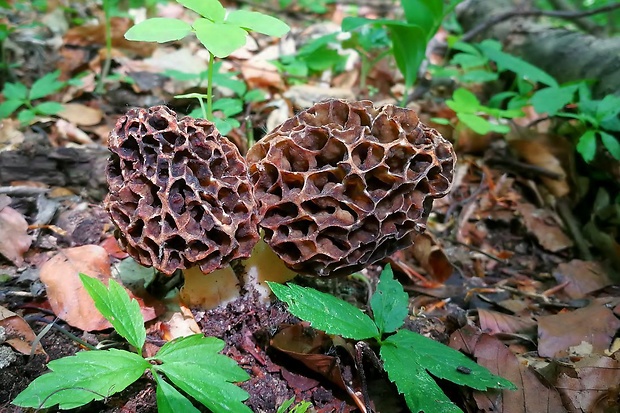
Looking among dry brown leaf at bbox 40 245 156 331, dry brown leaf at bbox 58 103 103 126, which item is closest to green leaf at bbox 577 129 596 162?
dry brown leaf at bbox 40 245 156 331

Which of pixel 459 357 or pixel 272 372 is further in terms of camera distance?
pixel 272 372

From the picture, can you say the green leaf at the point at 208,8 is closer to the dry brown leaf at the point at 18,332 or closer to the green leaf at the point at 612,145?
the dry brown leaf at the point at 18,332

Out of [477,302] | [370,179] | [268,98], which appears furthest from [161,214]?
[268,98]

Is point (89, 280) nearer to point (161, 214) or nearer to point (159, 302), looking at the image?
point (161, 214)

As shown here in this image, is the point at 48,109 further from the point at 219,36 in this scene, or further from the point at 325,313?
the point at 325,313

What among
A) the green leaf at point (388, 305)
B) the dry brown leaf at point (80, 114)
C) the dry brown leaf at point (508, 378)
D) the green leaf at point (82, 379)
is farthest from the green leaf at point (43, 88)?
the dry brown leaf at point (508, 378)

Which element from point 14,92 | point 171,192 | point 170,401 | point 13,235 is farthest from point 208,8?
point 14,92

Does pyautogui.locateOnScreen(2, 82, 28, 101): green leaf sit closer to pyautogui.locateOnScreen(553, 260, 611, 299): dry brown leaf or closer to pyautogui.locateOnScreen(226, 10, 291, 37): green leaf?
pyautogui.locateOnScreen(226, 10, 291, 37): green leaf
